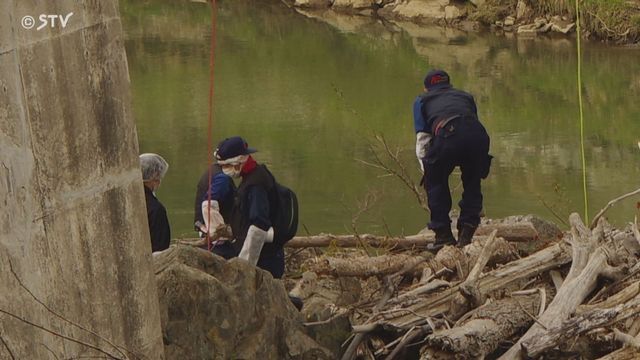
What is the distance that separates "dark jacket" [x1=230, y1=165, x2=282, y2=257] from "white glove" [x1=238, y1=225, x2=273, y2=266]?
27mm

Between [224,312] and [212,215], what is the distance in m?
1.67

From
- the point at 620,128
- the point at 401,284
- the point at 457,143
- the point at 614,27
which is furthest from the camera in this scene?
the point at 614,27

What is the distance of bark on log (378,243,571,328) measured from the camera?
6.39 m

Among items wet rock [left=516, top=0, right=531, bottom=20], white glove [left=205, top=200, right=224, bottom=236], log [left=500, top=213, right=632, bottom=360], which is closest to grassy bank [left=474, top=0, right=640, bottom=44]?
wet rock [left=516, top=0, right=531, bottom=20]

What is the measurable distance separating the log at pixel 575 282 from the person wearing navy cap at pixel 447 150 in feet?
4.37

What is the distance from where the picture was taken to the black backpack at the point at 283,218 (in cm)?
708

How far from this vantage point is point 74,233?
4.99 m

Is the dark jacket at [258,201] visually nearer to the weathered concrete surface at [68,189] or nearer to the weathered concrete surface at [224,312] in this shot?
the weathered concrete surface at [224,312]

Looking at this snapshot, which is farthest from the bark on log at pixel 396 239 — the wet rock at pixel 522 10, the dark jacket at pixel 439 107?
the wet rock at pixel 522 10

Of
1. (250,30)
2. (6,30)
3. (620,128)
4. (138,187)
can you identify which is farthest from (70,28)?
(250,30)

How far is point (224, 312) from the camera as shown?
5840mm

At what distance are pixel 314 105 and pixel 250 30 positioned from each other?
9.54 meters

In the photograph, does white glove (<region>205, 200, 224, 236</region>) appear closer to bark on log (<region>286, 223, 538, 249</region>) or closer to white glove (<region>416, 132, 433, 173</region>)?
bark on log (<region>286, 223, 538, 249</region>)

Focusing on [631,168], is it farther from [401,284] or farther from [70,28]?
[70,28]
